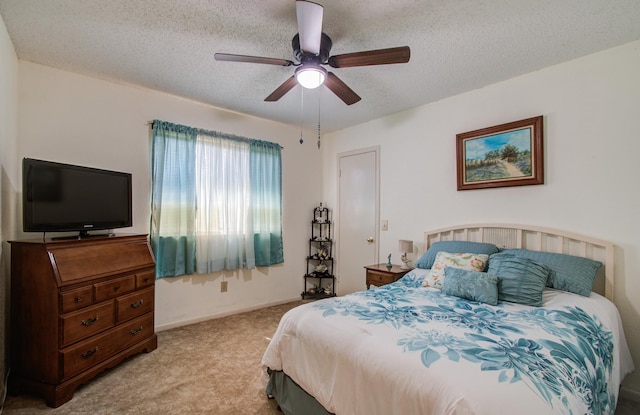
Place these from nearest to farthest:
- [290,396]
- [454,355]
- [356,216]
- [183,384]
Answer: [454,355]
[290,396]
[183,384]
[356,216]

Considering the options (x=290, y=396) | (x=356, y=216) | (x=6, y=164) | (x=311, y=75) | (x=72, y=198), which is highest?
(x=311, y=75)

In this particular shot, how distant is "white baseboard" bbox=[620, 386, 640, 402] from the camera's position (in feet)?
6.79

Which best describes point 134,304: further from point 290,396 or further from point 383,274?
point 383,274

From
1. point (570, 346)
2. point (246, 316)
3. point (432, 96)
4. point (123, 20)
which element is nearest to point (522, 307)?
point (570, 346)

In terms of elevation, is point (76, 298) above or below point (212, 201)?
below

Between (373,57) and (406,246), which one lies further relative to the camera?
(406,246)

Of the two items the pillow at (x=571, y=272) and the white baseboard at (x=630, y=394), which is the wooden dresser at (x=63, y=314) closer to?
the pillow at (x=571, y=272)

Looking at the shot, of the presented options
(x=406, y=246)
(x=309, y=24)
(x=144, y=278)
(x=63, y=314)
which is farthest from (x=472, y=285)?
(x=63, y=314)

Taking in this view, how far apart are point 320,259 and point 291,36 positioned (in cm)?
314

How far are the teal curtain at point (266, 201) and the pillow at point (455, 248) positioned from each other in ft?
6.50

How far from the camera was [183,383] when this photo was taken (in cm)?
218

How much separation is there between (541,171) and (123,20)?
3480 millimetres

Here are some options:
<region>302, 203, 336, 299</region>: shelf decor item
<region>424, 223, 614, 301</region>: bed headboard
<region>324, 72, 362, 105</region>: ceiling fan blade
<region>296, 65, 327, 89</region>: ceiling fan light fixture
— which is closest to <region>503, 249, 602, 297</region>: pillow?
<region>424, 223, 614, 301</region>: bed headboard

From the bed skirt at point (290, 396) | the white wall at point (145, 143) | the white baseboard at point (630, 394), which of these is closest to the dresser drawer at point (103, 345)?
the white wall at point (145, 143)
